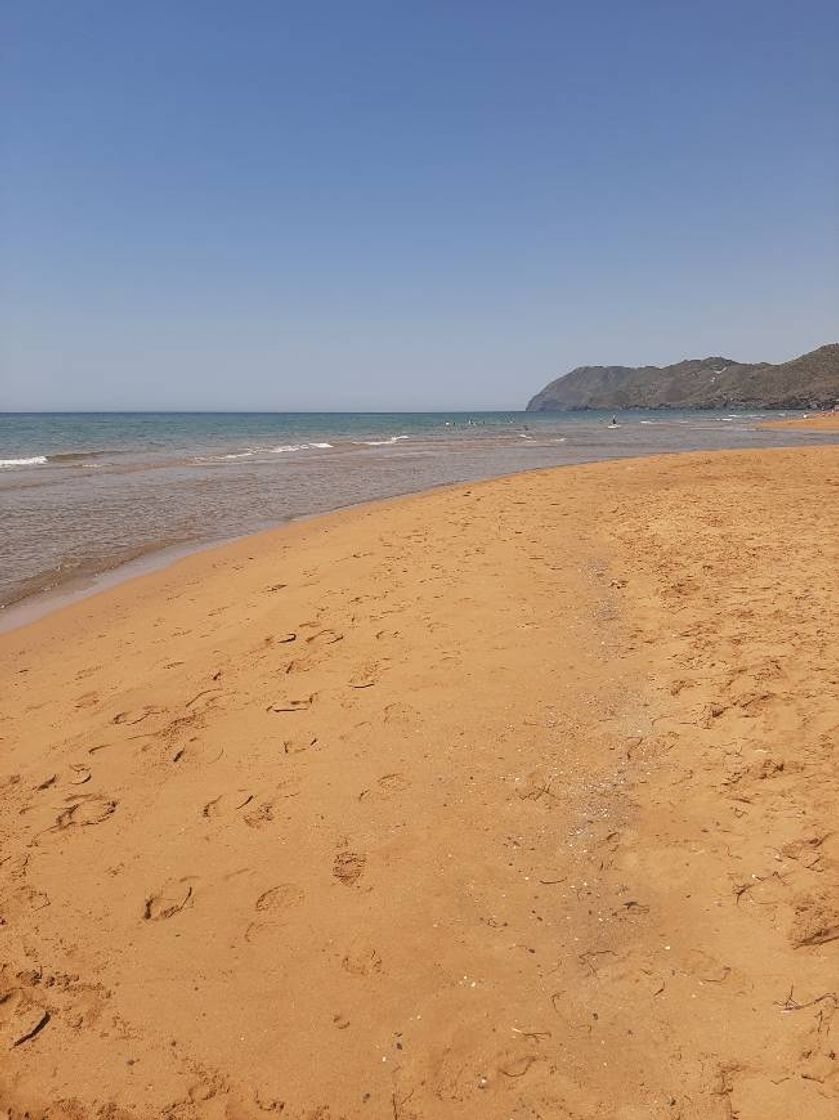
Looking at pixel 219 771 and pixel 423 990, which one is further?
pixel 219 771

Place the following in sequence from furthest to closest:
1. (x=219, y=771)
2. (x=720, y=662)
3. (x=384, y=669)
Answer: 1. (x=384, y=669)
2. (x=720, y=662)
3. (x=219, y=771)

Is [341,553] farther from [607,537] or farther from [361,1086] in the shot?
[361,1086]

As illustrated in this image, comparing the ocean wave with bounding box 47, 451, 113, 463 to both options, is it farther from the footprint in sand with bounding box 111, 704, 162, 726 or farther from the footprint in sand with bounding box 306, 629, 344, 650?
the footprint in sand with bounding box 111, 704, 162, 726

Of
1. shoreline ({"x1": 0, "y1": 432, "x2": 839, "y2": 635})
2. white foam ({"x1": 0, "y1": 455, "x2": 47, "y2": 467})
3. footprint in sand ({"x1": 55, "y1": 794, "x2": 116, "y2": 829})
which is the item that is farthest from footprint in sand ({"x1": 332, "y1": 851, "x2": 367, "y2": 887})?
white foam ({"x1": 0, "y1": 455, "x2": 47, "y2": 467})

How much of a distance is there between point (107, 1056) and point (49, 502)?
613 inches

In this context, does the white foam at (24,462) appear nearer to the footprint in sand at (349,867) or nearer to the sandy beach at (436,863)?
the sandy beach at (436,863)

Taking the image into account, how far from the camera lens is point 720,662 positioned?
177 inches

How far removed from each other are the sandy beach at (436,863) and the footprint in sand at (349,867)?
3 centimetres

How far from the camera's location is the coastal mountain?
100 meters

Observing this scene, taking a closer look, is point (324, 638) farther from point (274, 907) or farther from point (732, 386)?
point (732, 386)

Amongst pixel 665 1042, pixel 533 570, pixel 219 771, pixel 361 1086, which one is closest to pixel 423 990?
pixel 361 1086

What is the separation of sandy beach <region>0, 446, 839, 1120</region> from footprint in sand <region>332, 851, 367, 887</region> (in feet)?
0.09

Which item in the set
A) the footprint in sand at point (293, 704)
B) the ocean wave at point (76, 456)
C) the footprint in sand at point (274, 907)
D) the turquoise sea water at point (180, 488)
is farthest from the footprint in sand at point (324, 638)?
the ocean wave at point (76, 456)

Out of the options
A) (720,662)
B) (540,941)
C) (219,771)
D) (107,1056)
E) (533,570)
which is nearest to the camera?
(107,1056)
